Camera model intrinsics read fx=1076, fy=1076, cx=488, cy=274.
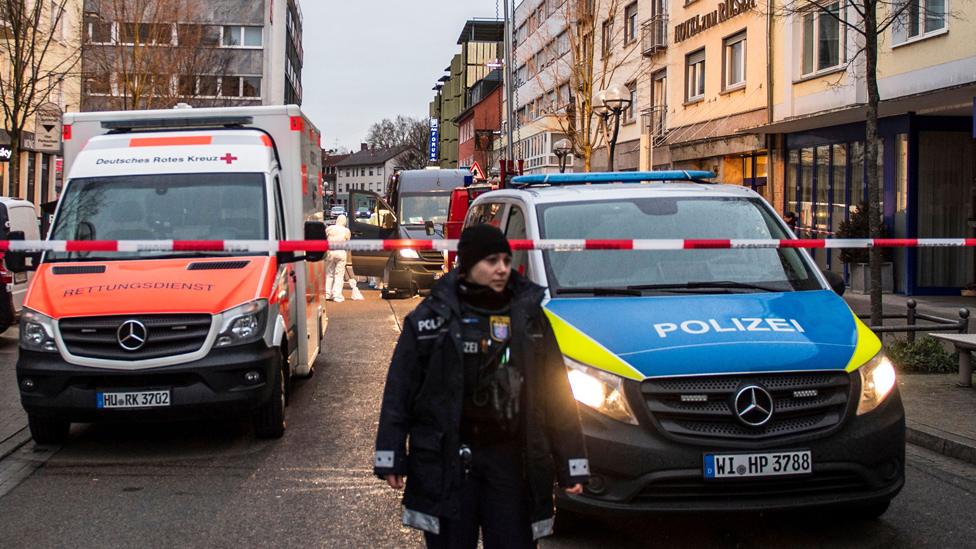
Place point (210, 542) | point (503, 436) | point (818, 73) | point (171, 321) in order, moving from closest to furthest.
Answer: point (503, 436) → point (210, 542) → point (171, 321) → point (818, 73)

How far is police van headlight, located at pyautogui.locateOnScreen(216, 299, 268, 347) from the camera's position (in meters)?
7.58

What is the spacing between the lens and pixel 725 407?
514 cm

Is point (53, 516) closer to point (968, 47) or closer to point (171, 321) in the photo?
point (171, 321)

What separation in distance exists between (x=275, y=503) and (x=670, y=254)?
2.80 meters

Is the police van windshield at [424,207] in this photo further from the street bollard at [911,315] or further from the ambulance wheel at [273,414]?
the ambulance wheel at [273,414]

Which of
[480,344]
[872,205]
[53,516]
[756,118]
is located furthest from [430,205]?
[480,344]

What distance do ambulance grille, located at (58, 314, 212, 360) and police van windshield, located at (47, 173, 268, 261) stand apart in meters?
1.29

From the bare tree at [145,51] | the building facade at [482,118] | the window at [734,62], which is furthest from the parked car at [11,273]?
the building facade at [482,118]

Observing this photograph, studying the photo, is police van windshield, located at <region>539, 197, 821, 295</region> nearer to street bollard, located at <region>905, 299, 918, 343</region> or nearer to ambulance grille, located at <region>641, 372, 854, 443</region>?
Result: ambulance grille, located at <region>641, 372, 854, 443</region>

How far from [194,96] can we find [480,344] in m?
37.6

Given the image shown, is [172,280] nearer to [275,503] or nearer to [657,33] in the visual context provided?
[275,503]

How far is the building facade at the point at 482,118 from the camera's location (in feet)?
265

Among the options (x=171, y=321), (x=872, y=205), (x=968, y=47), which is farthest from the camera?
(x=968, y=47)

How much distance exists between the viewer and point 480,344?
379 centimetres
